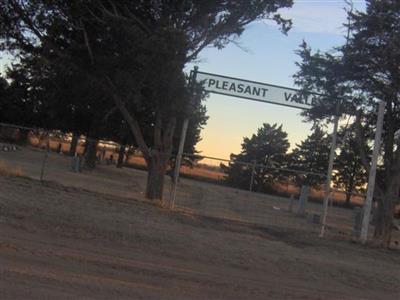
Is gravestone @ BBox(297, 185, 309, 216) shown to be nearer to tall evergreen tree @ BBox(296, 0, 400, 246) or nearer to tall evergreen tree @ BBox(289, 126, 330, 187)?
tall evergreen tree @ BBox(296, 0, 400, 246)

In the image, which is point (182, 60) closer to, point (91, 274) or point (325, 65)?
point (325, 65)

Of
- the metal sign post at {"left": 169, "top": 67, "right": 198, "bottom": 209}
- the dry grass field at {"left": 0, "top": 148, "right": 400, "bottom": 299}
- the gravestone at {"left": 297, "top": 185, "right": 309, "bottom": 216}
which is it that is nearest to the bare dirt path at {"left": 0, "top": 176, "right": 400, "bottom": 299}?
the dry grass field at {"left": 0, "top": 148, "right": 400, "bottom": 299}

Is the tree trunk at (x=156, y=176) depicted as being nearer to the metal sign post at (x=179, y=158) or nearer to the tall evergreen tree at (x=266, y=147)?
the metal sign post at (x=179, y=158)

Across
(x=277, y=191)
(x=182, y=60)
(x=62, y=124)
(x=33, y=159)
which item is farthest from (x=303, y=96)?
(x=62, y=124)

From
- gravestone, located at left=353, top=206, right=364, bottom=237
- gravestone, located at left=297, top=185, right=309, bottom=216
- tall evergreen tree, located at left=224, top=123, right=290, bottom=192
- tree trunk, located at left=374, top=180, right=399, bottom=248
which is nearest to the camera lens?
tree trunk, located at left=374, top=180, right=399, bottom=248

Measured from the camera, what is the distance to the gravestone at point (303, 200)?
26938 mm

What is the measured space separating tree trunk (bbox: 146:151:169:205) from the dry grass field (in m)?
1.64

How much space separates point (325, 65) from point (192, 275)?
13.3m

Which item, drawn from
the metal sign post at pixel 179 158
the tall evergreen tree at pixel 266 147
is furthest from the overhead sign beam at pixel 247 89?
the tall evergreen tree at pixel 266 147

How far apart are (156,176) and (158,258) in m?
11.7

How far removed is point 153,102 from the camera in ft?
69.8

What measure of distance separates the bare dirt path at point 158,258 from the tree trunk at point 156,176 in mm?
4068

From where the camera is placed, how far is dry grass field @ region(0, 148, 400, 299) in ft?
24.7

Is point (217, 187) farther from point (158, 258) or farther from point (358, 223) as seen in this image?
point (158, 258)
